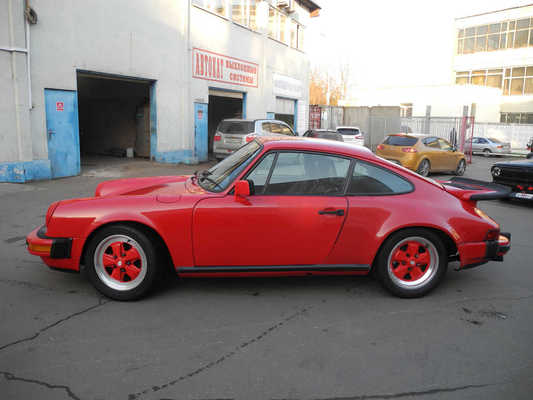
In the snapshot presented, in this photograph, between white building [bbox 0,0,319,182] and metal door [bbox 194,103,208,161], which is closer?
white building [bbox 0,0,319,182]

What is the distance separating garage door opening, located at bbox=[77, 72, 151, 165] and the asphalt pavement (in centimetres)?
1444

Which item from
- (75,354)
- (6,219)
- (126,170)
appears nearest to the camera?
(75,354)

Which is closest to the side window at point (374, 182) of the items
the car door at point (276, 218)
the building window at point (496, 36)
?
the car door at point (276, 218)

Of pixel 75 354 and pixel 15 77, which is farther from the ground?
pixel 15 77

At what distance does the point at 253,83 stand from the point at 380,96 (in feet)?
108

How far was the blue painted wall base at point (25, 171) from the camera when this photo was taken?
1059cm

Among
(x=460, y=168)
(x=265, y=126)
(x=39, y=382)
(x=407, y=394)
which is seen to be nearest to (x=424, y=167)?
(x=460, y=168)

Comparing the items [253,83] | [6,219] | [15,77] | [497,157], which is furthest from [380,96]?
[6,219]

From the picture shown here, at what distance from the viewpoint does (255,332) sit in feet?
11.1

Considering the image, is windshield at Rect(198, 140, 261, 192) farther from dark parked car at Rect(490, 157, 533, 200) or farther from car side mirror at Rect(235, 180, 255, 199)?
dark parked car at Rect(490, 157, 533, 200)

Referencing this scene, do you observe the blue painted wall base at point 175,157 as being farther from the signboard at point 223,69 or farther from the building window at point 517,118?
the building window at point 517,118

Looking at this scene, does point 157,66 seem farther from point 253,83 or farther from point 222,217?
point 222,217

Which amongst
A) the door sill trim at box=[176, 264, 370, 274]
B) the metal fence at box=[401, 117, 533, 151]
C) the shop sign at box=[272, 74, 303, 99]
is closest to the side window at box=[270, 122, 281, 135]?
the shop sign at box=[272, 74, 303, 99]

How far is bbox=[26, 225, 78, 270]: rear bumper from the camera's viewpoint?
371cm
